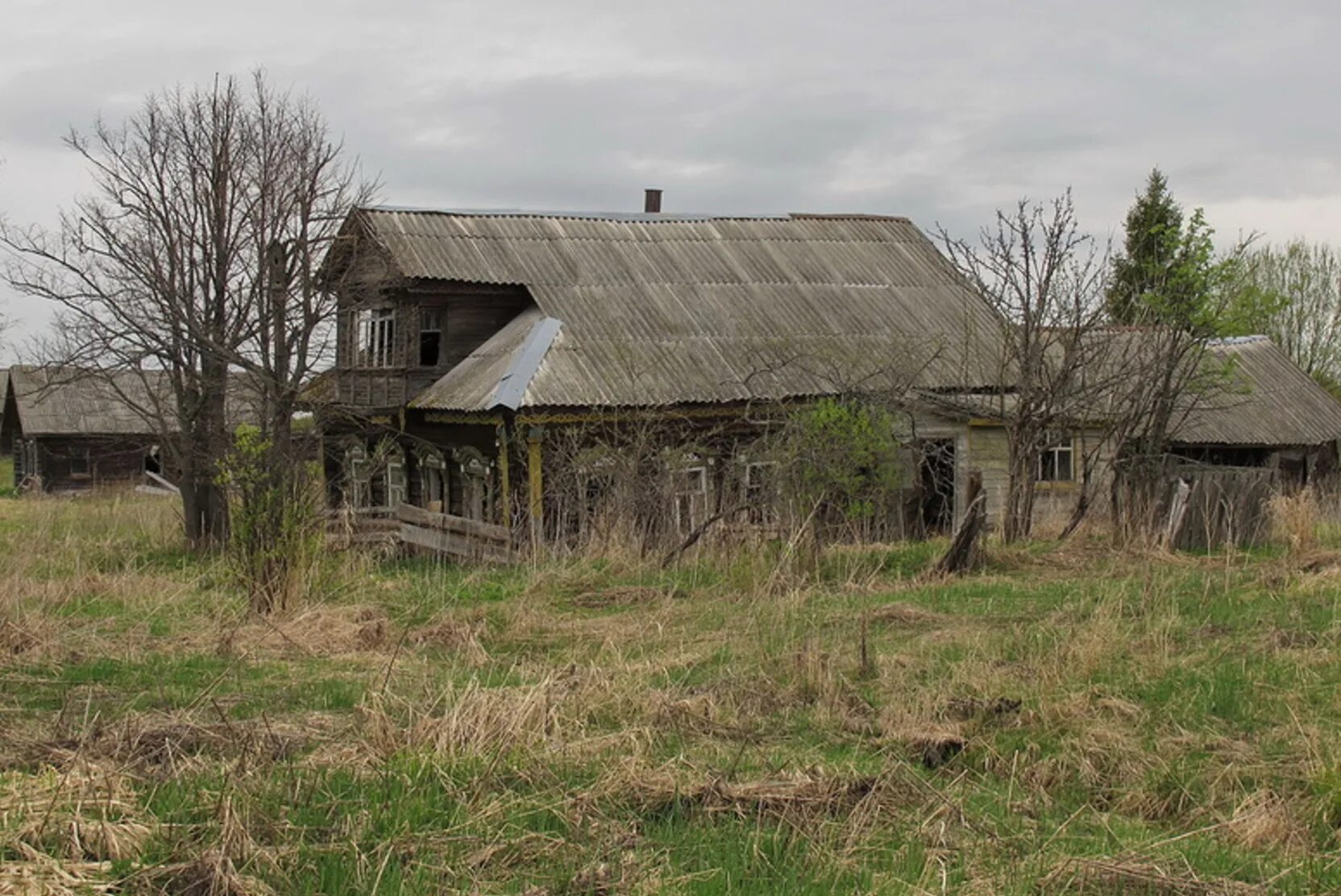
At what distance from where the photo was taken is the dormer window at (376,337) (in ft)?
74.4

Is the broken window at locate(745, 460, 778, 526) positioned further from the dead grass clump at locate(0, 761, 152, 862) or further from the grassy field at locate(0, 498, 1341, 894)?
the dead grass clump at locate(0, 761, 152, 862)

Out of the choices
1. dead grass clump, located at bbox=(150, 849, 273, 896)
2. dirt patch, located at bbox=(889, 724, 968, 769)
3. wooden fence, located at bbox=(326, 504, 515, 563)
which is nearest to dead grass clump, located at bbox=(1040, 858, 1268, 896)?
dirt patch, located at bbox=(889, 724, 968, 769)

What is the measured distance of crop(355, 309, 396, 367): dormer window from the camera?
22.7 meters

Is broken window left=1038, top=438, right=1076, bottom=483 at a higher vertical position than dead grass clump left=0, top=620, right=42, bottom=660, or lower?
higher

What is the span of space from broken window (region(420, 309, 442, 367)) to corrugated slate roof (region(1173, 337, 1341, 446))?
1289cm

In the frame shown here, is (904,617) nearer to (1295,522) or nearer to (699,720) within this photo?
(699,720)

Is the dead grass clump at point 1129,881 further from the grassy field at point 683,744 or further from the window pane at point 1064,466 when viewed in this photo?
the window pane at point 1064,466

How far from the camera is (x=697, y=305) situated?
2250 cm

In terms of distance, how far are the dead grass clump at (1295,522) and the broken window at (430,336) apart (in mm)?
13314

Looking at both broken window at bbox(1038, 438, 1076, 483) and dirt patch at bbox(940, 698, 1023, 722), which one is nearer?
dirt patch at bbox(940, 698, 1023, 722)

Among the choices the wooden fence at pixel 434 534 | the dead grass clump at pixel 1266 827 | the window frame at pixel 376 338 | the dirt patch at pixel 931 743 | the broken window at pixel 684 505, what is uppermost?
the window frame at pixel 376 338

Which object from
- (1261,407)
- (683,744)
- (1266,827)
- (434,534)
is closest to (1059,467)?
(1261,407)

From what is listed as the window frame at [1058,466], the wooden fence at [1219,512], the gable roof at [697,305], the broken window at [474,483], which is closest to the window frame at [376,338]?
the gable roof at [697,305]

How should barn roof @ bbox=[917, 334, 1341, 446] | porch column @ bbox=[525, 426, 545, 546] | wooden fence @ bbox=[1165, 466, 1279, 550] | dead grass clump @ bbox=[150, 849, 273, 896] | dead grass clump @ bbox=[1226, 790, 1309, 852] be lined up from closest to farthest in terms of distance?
dead grass clump @ bbox=[150, 849, 273, 896]
dead grass clump @ bbox=[1226, 790, 1309, 852]
wooden fence @ bbox=[1165, 466, 1279, 550]
porch column @ bbox=[525, 426, 545, 546]
barn roof @ bbox=[917, 334, 1341, 446]
